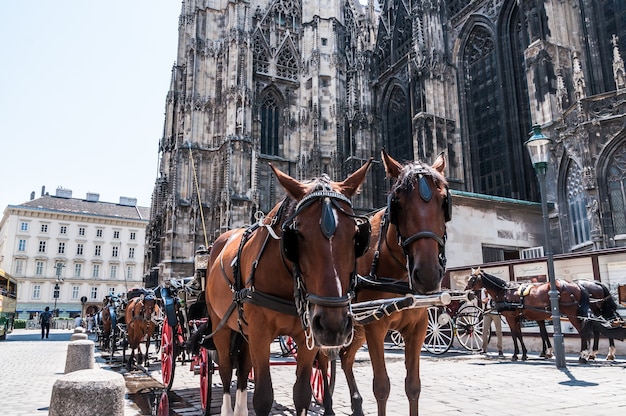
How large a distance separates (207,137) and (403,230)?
96.5 feet

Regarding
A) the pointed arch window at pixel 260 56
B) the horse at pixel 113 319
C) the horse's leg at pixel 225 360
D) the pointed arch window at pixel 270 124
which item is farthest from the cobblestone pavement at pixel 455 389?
the pointed arch window at pixel 260 56

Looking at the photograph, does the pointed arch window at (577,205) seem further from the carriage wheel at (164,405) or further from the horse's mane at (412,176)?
the carriage wheel at (164,405)

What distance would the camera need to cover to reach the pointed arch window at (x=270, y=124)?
33250 mm

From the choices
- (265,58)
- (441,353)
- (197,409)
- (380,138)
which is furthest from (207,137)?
(197,409)

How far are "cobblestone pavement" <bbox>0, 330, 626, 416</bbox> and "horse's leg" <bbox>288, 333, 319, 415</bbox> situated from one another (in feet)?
7.87

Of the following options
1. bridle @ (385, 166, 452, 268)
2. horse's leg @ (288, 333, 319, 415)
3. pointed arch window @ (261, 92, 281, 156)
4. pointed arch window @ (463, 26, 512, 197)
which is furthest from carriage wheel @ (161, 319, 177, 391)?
pointed arch window @ (261, 92, 281, 156)

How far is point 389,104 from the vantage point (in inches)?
1214

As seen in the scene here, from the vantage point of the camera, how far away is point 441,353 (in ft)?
37.6

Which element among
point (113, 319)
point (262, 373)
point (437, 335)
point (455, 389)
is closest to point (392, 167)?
point (262, 373)

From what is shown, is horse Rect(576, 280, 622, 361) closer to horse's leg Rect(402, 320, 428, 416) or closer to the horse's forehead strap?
horse's leg Rect(402, 320, 428, 416)

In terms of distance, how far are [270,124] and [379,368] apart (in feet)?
103

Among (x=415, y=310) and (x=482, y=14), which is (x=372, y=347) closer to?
(x=415, y=310)

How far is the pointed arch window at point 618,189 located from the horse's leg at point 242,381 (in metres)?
14.5

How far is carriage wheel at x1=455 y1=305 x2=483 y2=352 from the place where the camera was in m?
11.9
